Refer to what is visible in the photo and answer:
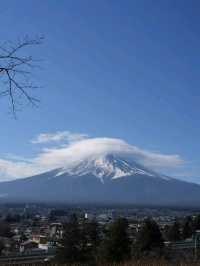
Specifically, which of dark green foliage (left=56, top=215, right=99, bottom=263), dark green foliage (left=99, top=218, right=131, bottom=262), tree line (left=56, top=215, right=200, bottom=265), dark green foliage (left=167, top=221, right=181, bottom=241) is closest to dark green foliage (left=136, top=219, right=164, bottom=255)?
tree line (left=56, top=215, right=200, bottom=265)

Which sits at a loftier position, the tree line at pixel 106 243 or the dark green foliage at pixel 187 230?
the dark green foliage at pixel 187 230

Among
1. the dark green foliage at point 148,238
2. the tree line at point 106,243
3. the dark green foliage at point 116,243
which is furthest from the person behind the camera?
the dark green foliage at point 148,238

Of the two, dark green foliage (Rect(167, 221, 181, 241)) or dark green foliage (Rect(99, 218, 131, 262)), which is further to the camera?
dark green foliage (Rect(167, 221, 181, 241))

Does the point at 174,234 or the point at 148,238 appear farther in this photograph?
the point at 174,234

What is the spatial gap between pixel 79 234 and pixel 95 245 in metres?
1.69

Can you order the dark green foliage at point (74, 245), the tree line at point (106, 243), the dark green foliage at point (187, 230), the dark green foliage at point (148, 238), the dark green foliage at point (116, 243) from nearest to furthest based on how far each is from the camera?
the tree line at point (106, 243) < the dark green foliage at point (74, 245) < the dark green foliage at point (116, 243) < the dark green foliage at point (148, 238) < the dark green foliage at point (187, 230)

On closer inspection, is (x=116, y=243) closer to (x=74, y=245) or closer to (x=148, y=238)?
(x=74, y=245)

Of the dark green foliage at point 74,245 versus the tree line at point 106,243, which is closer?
the tree line at point 106,243

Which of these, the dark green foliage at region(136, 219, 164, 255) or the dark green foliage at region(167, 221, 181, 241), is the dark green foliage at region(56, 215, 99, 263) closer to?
the dark green foliage at region(136, 219, 164, 255)

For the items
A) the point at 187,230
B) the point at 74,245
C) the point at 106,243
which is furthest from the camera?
the point at 187,230

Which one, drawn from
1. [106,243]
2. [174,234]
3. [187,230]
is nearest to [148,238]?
[106,243]

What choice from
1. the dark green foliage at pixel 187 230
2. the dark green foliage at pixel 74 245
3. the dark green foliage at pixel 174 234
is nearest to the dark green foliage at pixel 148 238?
the dark green foliage at pixel 74 245

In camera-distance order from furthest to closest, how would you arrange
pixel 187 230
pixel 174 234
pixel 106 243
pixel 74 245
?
pixel 187 230, pixel 174 234, pixel 74 245, pixel 106 243

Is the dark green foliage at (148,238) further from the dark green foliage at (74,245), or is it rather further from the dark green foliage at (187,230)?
the dark green foliage at (187,230)
